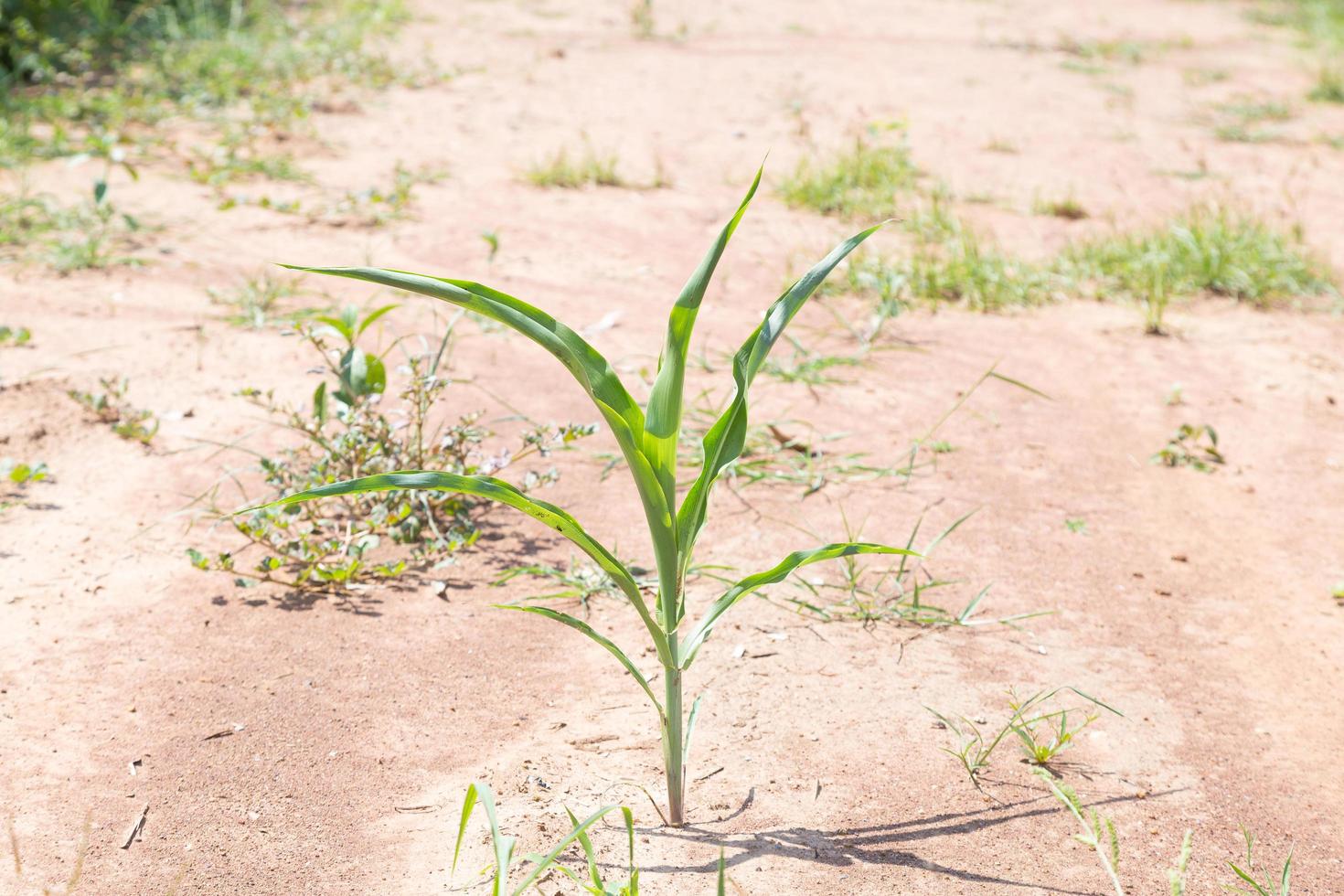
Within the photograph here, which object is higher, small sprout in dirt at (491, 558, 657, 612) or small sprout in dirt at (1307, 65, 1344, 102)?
small sprout in dirt at (1307, 65, 1344, 102)

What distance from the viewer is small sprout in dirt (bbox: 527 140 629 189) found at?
15.0ft

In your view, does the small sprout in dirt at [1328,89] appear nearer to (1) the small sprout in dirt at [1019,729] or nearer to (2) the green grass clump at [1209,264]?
(2) the green grass clump at [1209,264]

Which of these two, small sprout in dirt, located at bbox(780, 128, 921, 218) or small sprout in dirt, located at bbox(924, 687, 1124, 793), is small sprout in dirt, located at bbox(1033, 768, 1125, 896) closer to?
small sprout in dirt, located at bbox(924, 687, 1124, 793)

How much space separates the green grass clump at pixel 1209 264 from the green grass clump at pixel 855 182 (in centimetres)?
76

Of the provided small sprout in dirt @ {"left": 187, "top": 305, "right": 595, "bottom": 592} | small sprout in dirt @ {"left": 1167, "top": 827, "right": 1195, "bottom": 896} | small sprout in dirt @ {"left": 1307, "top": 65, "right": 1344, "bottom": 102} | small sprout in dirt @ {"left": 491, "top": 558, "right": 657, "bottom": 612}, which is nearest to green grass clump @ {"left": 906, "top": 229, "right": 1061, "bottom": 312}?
small sprout in dirt @ {"left": 187, "top": 305, "right": 595, "bottom": 592}

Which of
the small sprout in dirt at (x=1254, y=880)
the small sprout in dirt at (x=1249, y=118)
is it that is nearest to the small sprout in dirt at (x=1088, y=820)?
the small sprout in dirt at (x=1254, y=880)

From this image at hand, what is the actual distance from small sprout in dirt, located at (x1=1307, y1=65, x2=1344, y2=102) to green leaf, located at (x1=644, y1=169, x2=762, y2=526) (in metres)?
6.09

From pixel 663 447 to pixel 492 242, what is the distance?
7.49 ft

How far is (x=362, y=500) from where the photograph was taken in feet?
8.17

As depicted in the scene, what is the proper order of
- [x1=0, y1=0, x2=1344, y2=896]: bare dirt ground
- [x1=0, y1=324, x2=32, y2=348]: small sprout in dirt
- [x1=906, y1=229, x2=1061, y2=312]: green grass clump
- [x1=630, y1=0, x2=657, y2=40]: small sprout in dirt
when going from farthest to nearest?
1. [x1=630, y1=0, x2=657, y2=40]: small sprout in dirt
2. [x1=906, y1=229, x2=1061, y2=312]: green grass clump
3. [x1=0, y1=324, x2=32, y2=348]: small sprout in dirt
4. [x1=0, y1=0, x2=1344, y2=896]: bare dirt ground

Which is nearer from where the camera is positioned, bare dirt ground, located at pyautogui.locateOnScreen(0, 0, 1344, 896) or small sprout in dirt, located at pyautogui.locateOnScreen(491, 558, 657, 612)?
bare dirt ground, located at pyautogui.locateOnScreen(0, 0, 1344, 896)

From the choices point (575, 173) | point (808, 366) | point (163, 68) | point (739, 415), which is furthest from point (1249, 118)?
point (739, 415)

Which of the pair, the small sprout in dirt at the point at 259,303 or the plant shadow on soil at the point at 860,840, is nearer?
the plant shadow on soil at the point at 860,840

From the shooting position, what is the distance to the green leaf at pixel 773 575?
1474mm
